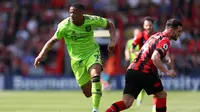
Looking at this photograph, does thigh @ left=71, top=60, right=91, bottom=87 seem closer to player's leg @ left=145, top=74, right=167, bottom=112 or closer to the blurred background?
player's leg @ left=145, top=74, right=167, bottom=112

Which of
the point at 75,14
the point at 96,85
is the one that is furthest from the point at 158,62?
the point at 75,14

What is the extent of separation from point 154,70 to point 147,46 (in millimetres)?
458

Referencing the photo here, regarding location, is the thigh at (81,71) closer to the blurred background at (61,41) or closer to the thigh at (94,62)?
the thigh at (94,62)

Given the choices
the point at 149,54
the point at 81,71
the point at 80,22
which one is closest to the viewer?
the point at 149,54

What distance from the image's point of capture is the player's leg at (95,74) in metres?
12.5

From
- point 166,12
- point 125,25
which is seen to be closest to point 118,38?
point 125,25

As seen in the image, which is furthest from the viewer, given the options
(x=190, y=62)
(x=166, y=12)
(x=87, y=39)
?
(x=166, y=12)

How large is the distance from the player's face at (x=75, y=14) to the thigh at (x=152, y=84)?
8.00ft

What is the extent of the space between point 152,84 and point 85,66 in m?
2.50

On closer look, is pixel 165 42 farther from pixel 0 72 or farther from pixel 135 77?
pixel 0 72

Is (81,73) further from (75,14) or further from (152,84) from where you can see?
(152,84)

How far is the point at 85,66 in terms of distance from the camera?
13.4 metres

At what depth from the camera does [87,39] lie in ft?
43.9

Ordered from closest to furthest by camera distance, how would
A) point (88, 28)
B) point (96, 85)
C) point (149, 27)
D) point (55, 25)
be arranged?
1. point (96, 85)
2. point (88, 28)
3. point (149, 27)
4. point (55, 25)
